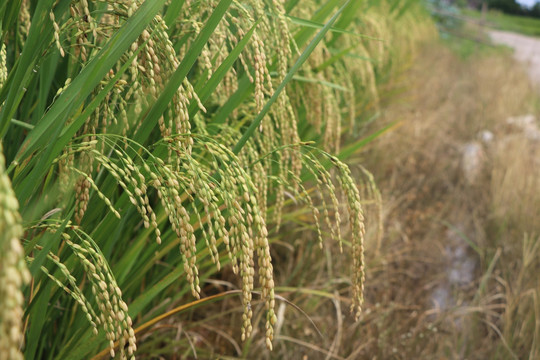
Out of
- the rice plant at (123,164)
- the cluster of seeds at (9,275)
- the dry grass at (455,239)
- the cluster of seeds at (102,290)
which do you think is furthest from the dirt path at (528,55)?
the cluster of seeds at (9,275)

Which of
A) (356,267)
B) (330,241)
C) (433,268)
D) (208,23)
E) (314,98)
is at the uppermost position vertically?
(208,23)

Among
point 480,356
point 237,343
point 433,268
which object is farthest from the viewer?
point 433,268

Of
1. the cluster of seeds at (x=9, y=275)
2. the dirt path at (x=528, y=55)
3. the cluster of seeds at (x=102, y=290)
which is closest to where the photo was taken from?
the cluster of seeds at (x=9, y=275)

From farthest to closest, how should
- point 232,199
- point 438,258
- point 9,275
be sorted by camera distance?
point 438,258 → point 232,199 → point 9,275

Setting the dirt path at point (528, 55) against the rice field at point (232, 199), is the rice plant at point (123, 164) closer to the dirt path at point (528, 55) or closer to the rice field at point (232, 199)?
the rice field at point (232, 199)

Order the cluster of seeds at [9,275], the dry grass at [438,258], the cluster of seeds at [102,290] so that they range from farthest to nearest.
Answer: the dry grass at [438,258], the cluster of seeds at [102,290], the cluster of seeds at [9,275]

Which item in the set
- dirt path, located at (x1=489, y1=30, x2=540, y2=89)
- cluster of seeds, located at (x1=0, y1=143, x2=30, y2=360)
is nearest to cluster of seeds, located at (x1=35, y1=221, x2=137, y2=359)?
cluster of seeds, located at (x1=0, y1=143, x2=30, y2=360)

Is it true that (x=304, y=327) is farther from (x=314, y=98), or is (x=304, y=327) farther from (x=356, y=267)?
(x=356, y=267)

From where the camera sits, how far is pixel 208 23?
1.00m

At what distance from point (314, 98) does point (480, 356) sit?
4.09 feet

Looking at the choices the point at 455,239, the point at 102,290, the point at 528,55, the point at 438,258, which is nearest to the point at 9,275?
the point at 102,290

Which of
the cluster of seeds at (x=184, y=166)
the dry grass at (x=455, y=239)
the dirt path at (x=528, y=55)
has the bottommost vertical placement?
the dry grass at (x=455, y=239)

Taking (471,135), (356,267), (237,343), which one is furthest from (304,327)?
(471,135)

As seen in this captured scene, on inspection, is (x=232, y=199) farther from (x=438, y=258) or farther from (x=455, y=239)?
(x=455, y=239)
